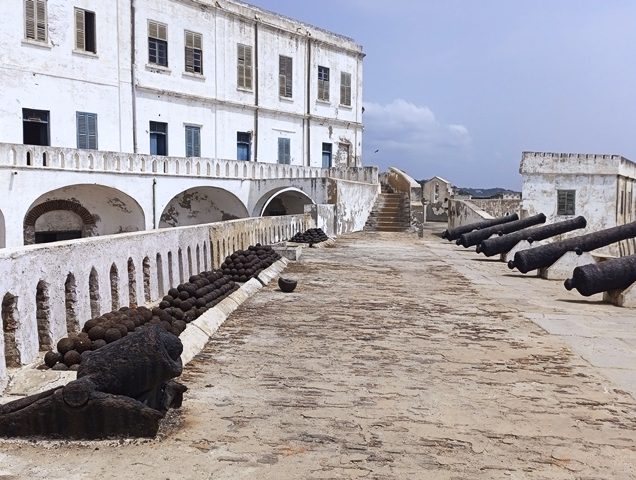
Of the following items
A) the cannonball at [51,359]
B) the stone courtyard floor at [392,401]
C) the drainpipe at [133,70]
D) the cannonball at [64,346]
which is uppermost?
the drainpipe at [133,70]

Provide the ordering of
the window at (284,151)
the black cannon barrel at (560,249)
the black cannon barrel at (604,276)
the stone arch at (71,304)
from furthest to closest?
the window at (284,151)
the black cannon barrel at (560,249)
the black cannon barrel at (604,276)
the stone arch at (71,304)

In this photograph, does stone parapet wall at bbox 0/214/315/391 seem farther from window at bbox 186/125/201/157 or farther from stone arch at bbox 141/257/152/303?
window at bbox 186/125/201/157

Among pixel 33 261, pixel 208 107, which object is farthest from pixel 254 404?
pixel 208 107

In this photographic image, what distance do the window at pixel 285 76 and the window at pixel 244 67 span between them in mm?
2037

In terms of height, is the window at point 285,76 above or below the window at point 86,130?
above

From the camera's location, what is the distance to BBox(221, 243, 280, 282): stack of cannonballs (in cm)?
961

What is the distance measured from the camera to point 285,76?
32125 mm

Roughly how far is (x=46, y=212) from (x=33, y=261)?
18.7 meters

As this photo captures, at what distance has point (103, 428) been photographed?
3.46m

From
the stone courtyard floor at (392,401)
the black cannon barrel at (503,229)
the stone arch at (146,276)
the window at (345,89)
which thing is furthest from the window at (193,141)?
the stone arch at (146,276)

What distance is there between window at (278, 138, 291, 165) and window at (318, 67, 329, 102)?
140 inches

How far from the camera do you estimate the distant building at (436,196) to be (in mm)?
42053

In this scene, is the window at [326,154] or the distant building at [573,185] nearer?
the distant building at [573,185]

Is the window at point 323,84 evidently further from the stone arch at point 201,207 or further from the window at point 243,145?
the stone arch at point 201,207
